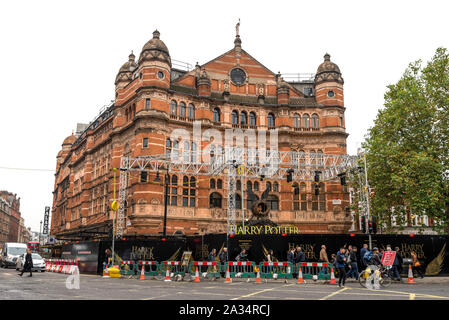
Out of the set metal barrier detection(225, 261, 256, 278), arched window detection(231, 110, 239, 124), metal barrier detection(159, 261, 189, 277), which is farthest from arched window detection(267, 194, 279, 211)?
metal barrier detection(159, 261, 189, 277)

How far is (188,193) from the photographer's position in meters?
38.7

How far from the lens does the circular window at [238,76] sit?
43688 millimetres

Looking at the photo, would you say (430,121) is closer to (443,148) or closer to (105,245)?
(443,148)

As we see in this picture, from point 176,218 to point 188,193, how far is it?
3.05 m

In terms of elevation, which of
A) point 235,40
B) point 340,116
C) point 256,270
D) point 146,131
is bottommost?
point 256,270

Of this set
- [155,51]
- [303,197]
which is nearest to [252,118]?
[303,197]

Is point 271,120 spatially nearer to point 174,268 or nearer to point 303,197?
point 303,197

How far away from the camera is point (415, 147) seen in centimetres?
2820

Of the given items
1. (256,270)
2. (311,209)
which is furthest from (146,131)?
(256,270)

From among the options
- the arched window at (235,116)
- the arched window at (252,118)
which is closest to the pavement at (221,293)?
the arched window at (235,116)

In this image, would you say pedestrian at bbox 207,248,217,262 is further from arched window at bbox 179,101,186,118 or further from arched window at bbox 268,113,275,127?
arched window at bbox 268,113,275,127

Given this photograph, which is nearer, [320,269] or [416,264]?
[320,269]

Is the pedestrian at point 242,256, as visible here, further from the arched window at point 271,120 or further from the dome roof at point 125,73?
the dome roof at point 125,73

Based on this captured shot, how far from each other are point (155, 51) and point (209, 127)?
29.2 feet
